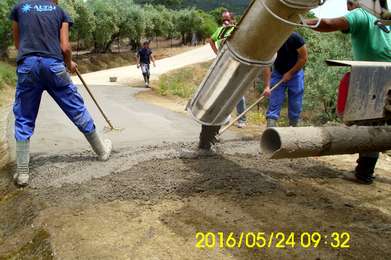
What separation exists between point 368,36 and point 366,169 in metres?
1.46

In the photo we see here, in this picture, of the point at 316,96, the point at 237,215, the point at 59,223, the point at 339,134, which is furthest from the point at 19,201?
the point at 316,96

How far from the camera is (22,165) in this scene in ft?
15.2

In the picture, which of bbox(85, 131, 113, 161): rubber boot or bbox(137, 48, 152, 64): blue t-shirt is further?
bbox(137, 48, 152, 64): blue t-shirt

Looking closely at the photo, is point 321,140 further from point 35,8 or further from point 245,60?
point 35,8

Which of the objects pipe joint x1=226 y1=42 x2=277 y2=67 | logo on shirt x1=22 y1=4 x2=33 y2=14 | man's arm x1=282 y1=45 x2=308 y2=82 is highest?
logo on shirt x1=22 y1=4 x2=33 y2=14

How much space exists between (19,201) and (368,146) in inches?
130

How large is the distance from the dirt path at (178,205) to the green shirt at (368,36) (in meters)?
1.41

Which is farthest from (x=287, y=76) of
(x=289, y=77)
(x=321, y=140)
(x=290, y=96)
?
(x=321, y=140)

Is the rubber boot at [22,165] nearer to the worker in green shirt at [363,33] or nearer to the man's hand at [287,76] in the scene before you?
the worker in green shirt at [363,33]

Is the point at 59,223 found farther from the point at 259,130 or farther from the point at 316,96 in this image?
the point at 316,96

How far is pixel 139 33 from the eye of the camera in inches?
1468

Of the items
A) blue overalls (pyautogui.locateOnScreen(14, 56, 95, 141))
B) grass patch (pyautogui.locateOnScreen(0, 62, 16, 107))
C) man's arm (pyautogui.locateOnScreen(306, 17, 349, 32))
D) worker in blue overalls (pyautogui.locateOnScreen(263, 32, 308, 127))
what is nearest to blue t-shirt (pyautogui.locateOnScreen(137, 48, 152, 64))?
grass patch (pyautogui.locateOnScreen(0, 62, 16, 107))

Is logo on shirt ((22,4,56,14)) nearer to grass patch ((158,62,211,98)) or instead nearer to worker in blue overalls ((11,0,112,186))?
worker in blue overalls ((11,0,112,186))

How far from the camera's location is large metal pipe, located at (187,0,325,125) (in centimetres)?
320
